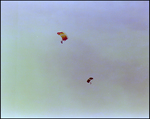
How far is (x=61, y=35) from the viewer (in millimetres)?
38250
